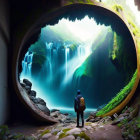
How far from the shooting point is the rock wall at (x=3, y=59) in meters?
6.44

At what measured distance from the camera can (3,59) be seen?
6676 millimetres

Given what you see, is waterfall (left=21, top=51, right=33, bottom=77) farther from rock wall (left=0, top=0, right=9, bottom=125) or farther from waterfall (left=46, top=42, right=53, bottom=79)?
rock wall (left=0, top=0, right=9, bottom=125)

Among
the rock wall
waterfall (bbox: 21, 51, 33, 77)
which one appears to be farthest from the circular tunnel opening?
the rock wall

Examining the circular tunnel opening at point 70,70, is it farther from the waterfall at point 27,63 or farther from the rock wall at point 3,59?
the rock wall at point 3,59

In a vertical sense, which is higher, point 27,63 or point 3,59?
point 27,63

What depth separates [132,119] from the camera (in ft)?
17.0

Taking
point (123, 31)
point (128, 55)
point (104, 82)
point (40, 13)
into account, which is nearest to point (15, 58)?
point (40, 13)

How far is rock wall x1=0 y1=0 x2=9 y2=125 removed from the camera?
644 cm

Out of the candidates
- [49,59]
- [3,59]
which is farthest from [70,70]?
[3,59]

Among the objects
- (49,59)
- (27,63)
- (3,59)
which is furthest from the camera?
(49,59)

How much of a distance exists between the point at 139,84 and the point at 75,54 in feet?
66.3

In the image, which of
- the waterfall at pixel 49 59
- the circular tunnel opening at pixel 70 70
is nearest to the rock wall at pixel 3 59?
the circular tunnel opening at pixel 70 70

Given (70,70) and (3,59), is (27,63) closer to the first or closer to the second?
(70,70)

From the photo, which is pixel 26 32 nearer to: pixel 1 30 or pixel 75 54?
pixel 1 30
